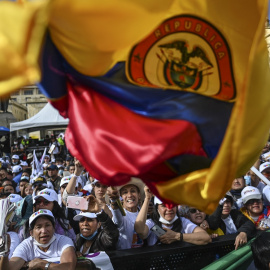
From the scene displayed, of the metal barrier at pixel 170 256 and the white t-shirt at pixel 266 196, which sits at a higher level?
the white t-shirt at pixel 266 196

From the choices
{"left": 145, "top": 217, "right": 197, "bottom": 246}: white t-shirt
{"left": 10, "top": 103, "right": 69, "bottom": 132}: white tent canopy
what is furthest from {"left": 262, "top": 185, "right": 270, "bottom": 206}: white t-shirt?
{"left": 10, "top": 103, "right": 69, "bottom": 132}: white tent canopy

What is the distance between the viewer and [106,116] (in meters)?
2.13

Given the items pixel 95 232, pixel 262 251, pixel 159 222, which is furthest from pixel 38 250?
pixel 262 251

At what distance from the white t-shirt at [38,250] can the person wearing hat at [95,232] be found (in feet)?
0.76

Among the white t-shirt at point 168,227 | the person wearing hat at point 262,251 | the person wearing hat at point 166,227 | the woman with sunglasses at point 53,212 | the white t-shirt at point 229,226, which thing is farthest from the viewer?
the white t-shirt at point 229,226

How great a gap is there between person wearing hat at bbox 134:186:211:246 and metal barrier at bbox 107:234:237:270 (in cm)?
7

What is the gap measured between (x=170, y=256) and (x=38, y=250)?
1.16 metres

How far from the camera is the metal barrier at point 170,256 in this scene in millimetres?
3256

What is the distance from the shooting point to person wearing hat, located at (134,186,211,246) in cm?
354

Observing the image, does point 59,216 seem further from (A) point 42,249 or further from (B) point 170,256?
(B) point 170,256

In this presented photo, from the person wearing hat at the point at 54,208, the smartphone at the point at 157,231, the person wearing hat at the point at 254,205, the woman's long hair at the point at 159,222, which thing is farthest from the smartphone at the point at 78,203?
the person wearing hat at the point at 254,205

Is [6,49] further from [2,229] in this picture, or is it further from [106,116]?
[2,229]

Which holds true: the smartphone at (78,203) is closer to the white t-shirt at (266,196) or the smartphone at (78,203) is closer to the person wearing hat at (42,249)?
the person wearing hat at (42,249)

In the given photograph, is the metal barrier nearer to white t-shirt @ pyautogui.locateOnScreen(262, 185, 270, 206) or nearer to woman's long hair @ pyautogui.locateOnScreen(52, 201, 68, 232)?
woman's long hair @ pyautogui.locateOnScreen(52, 201, 68, 232)
